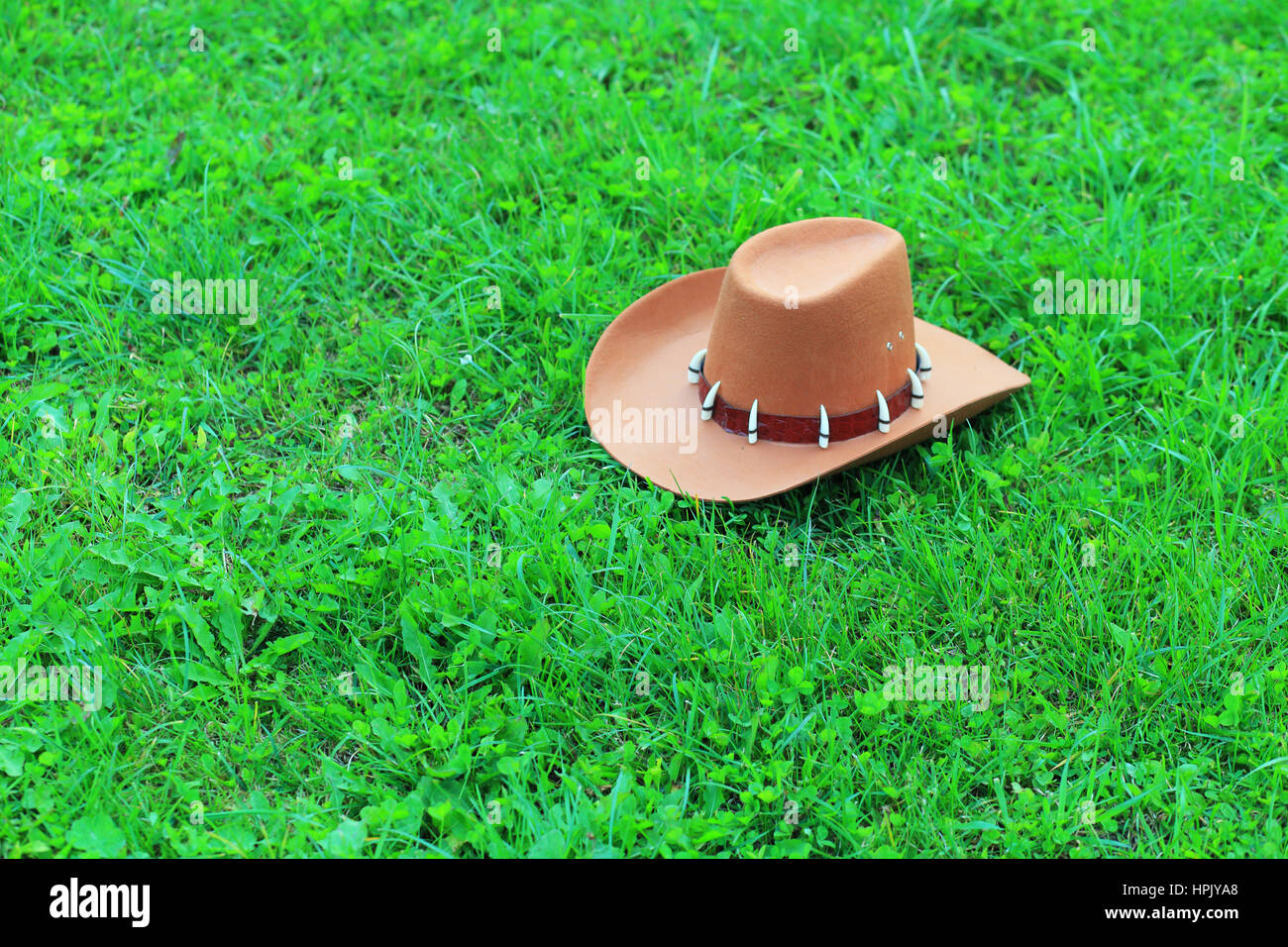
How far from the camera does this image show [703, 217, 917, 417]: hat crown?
3137 mm

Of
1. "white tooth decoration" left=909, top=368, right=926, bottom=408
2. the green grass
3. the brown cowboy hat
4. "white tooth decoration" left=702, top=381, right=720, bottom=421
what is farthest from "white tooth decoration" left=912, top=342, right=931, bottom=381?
"white tooth decoration" left=702, top=381, right=720, bottom=421

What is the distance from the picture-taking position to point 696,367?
11.5 ft

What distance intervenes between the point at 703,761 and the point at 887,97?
3.35 meters

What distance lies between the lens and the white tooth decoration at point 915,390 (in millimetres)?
3342

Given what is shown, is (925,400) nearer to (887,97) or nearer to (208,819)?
(887,97)

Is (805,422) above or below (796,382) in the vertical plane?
below

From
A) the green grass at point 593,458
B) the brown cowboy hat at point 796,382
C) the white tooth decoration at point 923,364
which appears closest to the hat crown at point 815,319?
the brown cowboy hat at point 796,382

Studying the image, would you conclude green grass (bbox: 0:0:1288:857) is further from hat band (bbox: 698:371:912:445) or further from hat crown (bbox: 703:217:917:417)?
hat crown (bbox: 703:217:917:417)

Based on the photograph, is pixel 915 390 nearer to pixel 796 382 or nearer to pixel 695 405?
pixel 796 382

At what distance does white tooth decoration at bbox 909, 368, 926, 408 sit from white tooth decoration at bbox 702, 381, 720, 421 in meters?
0.61

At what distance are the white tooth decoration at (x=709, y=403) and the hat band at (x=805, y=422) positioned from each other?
0.06 ft

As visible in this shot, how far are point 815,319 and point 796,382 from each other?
0.21 meters

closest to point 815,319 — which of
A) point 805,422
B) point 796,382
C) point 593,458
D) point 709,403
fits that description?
point 796,382

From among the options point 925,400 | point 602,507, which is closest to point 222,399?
point 602,507
